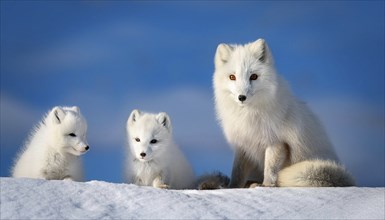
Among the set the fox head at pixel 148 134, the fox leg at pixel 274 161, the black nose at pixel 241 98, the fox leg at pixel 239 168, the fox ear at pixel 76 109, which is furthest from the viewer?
the fox leg at pixel 239 168

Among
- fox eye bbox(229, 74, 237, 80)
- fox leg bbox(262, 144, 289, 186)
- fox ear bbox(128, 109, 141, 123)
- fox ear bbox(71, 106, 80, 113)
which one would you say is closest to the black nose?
fox eye bbox(229, 74, 237, 80)

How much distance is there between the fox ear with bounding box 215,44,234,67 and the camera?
589 centimetres

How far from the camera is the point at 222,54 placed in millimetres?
5922

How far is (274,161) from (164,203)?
170 centimetres

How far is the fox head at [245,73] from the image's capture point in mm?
5562

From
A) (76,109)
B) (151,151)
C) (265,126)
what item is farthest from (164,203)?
(76,109)

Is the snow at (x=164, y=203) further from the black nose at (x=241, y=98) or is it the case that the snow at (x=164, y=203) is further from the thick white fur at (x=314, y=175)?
the black nose at (x=241, y=98)

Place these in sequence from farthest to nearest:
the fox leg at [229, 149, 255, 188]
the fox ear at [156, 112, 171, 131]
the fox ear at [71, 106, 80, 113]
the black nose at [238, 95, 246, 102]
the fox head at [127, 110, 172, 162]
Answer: the fox leg at [229, 149, 255, 188], the fox ear at [71, 106, 80, 113], the fox ear at [156, 112, 171, 131], the fox head at [127, 110, 172, 162], the black nose at [238, 95, 246, 102]

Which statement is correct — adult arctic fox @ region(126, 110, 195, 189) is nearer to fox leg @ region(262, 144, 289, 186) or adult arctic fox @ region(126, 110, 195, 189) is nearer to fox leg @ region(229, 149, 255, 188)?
fox leg @ region(229, 149, 255, 188)

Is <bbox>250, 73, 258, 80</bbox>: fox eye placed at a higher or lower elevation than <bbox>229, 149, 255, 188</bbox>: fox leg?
higher

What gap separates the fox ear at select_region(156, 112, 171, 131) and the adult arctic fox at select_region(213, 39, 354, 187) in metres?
0.55

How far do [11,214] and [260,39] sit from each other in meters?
2.91

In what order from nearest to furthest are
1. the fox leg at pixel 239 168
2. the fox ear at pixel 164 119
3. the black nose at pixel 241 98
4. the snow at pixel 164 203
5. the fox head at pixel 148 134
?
1. the snow at pixel 164 203
2. the black nose at pixel 241 98
3. the fox head at pixel 148 134
4. the fox ear at pixel 164 119
5. the fox leg at pixel 239 168

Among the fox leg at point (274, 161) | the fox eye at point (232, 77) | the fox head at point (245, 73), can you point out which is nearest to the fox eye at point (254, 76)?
the fox head at point (245, 73)
